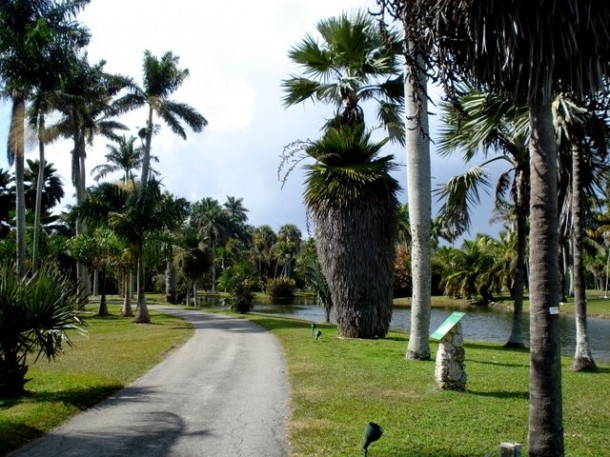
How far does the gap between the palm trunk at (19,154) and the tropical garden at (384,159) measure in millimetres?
85

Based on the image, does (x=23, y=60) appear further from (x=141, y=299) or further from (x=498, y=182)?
(x=498, y=182)

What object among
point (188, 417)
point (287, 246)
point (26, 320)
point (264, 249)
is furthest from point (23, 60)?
point (264, 249)

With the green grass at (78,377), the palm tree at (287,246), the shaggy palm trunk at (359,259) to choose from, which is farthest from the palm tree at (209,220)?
the shaggy palm trunk at (359,259)

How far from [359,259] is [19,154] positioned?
18566mm

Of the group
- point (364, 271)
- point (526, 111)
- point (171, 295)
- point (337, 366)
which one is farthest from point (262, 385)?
point (171, 295)

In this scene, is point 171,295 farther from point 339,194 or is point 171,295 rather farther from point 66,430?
point 66,430

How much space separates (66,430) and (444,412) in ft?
15.7

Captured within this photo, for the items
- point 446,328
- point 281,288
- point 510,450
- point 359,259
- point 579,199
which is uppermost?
point 579,199

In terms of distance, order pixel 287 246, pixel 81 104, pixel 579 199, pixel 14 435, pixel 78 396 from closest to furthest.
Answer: pixel 14 435, pixel 78 396, pixel 579 199, pixel 81 104, pixel 287 246

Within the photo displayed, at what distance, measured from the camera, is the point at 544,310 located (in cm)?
498

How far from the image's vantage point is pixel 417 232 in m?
12.6

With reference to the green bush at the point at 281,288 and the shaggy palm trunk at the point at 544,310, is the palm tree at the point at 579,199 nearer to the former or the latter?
the shaggy palm trunk at the point at 544,310

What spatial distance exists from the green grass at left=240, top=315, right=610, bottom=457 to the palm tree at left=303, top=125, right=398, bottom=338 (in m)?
3.91

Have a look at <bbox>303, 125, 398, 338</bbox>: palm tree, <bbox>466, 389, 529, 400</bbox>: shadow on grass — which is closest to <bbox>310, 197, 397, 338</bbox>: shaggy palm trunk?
<bbox>303, 125, 398, 338</bbox>: palm tree
